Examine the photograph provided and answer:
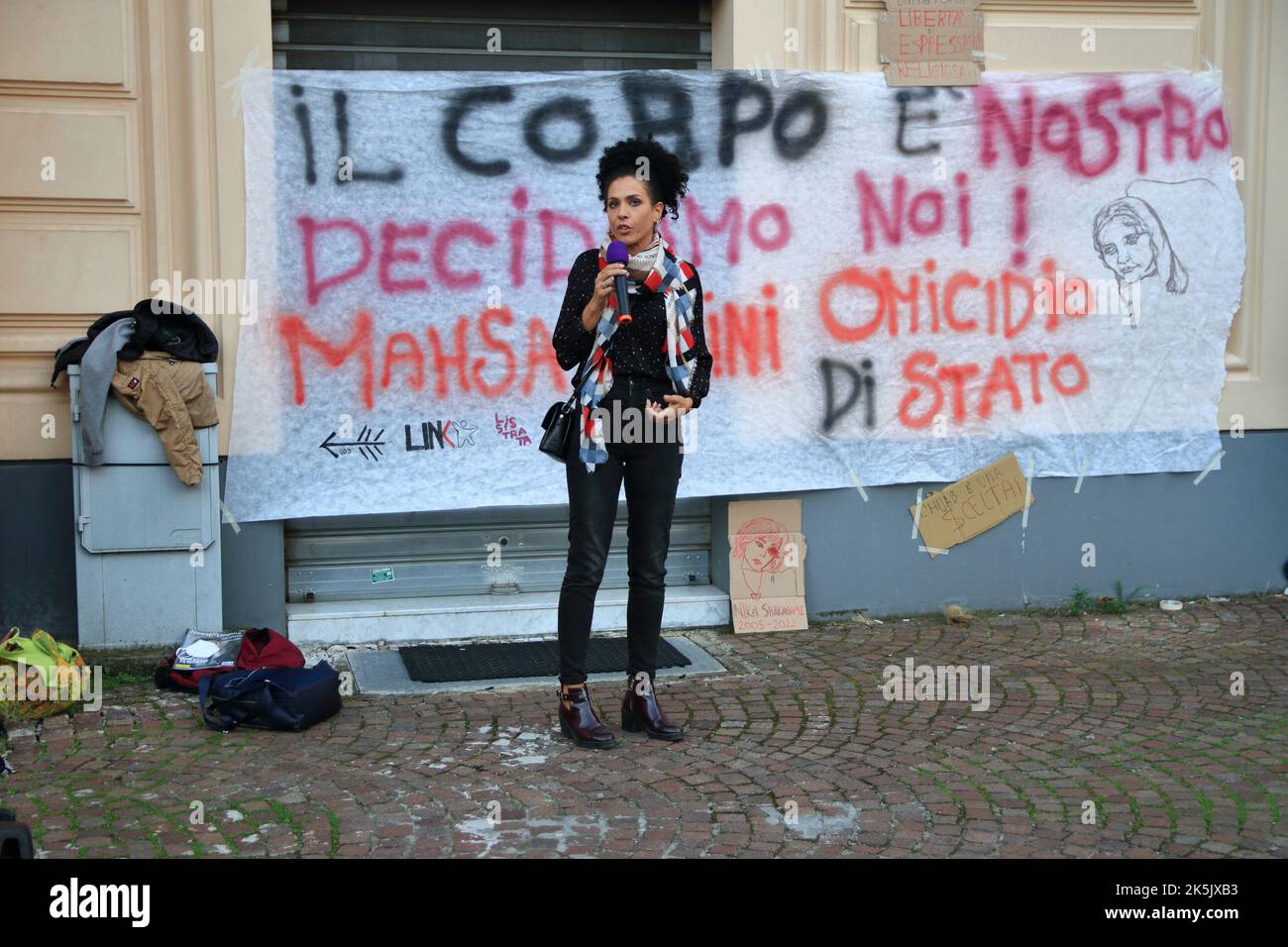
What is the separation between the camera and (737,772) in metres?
4.98

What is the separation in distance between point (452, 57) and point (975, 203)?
282 centimetres

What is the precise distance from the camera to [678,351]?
5.27 metres

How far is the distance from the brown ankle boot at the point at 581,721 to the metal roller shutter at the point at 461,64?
2008mm

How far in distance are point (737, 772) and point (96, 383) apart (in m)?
3.27

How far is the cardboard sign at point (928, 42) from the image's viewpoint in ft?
23.9

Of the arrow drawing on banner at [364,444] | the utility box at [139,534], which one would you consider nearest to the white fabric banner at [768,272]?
the arrow drawing on banner at [364,444]

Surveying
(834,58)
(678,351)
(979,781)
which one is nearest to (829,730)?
(979,781)

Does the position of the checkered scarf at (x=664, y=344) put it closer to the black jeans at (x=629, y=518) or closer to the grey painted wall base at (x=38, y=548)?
the black jeans at (x=629, y=518)

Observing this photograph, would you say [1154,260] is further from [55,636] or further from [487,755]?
[55,636]

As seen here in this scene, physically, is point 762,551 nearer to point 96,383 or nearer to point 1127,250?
point 1127,250

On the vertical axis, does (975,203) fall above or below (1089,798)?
above

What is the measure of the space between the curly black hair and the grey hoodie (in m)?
2.36

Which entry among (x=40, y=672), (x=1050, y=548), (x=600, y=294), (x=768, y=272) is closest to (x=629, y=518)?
(x=600, y=294)

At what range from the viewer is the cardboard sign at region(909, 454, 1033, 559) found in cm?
752
